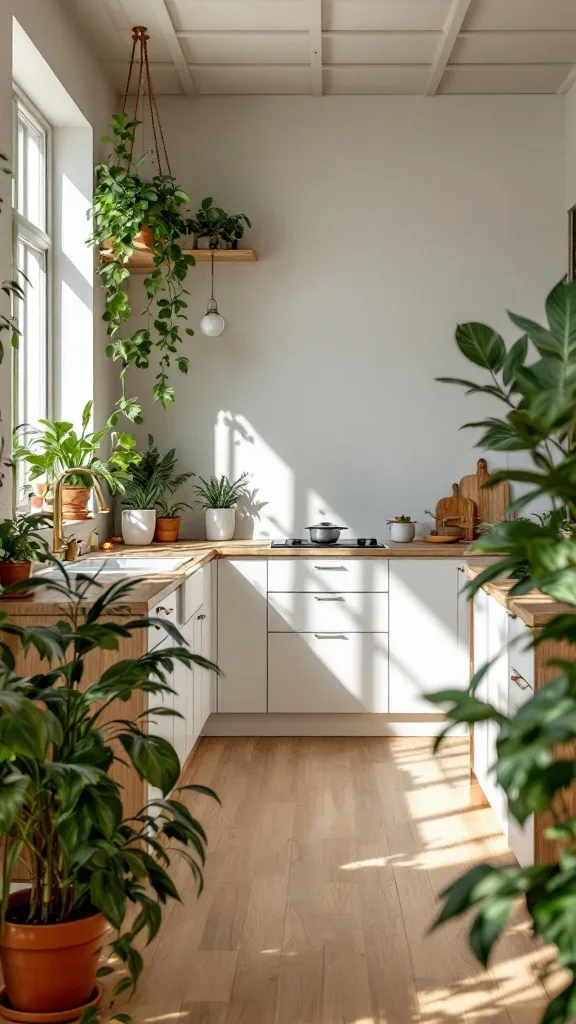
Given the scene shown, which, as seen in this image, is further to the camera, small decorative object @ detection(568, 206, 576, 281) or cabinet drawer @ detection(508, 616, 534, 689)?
small decorative object @ detection(568, 206, 576, 281)

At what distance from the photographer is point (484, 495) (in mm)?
5125

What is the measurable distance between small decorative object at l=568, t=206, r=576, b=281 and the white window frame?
240 cm

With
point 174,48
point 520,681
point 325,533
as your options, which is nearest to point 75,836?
point 520,681

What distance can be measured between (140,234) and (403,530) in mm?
1796

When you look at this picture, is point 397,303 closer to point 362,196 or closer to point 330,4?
point 362,196

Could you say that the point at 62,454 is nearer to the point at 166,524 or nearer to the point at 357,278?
the point at 166,524

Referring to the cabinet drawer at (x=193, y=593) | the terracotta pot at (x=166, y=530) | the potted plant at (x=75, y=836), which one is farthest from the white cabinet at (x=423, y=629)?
the potted plant at (x=75, y=836)

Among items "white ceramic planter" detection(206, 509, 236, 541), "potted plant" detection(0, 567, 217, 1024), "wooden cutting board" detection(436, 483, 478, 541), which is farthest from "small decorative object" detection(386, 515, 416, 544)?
"potted plant" detection(0, 567, 217, 1024)

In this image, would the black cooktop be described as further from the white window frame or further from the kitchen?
the white window frame

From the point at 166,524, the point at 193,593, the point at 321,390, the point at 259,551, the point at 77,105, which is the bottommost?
the point at 193,593

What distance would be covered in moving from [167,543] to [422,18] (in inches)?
99.9

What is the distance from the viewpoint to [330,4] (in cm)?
414

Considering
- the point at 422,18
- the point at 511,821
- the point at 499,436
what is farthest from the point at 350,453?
the point at 499,436

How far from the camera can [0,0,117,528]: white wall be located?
324 cm
